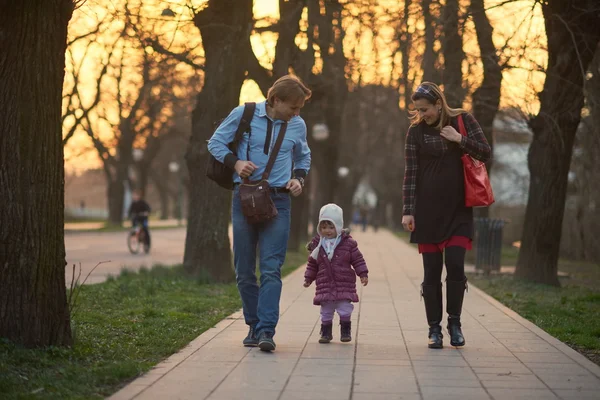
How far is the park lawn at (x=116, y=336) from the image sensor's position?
5.80 metres

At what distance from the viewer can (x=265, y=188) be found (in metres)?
7.08

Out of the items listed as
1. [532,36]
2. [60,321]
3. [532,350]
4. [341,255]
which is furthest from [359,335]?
[532,36]

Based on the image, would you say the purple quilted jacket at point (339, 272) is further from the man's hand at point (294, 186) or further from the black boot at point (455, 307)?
the man's hand at point (294, 186)

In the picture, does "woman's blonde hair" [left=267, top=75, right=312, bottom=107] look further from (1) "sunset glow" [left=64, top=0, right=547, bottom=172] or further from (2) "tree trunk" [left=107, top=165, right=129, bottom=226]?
(2) "tree trunk" [left=107, top=165, right=129, bottom=226]

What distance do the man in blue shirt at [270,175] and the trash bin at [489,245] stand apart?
1078cm

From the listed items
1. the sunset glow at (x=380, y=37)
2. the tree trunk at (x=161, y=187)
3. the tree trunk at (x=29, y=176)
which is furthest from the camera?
the tree trunk at (x=161, y=187)

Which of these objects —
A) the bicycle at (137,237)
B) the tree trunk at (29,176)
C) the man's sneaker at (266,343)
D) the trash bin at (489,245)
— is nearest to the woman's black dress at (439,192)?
the man's sneaker at (266,343)

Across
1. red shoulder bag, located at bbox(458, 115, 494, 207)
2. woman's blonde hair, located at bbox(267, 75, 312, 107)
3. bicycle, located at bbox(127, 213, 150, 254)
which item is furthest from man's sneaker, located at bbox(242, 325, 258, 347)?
bicycle, located at bbox(127, 213, 150, 254)

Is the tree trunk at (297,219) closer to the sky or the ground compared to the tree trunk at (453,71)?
closer to the ground

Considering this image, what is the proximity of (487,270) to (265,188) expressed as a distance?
11.2 metres

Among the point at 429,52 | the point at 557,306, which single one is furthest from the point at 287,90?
the point at 429,52

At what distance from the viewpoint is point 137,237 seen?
25984 millimetres

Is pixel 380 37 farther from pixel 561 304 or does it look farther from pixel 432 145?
pixel 432 145

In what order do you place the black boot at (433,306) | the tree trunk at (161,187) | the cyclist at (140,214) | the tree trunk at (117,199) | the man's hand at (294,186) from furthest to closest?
the tree trunk at (161,187) < the tree trunk at (117,199) < the cyclist at (140,214) < the black boot at (433,306) < the man's hand at (294,186)
